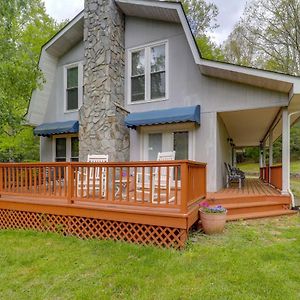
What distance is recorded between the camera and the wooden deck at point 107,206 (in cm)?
429

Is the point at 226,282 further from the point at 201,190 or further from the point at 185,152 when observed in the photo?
the point at 185,152

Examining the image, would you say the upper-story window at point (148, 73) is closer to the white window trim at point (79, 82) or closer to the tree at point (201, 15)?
the white window trim at point (79, 82)

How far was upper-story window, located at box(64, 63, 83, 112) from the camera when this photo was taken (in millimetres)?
9477

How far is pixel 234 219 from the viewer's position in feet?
19.2

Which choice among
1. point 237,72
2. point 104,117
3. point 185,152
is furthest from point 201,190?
point 104,117

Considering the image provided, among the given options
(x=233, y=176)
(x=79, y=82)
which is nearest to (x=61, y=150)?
(x=79, y=82)

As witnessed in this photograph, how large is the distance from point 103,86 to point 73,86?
7.84 feet

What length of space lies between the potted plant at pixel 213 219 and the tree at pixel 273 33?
15973 millimetres

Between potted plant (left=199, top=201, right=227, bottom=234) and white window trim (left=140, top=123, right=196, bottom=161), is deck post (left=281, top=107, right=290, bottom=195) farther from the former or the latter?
potted plant (left=199, top=201, right=227, bottom=234)

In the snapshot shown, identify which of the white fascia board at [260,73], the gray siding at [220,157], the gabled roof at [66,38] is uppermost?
the gabled roof at [66,38]

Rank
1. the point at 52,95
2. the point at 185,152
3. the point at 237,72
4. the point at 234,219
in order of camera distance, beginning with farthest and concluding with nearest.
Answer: the point at 52,95, the point at 185,152, the point at 237,72, the point at 234,219

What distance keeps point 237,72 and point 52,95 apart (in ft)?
22.9

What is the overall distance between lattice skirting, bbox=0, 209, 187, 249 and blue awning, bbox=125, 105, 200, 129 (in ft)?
11.4

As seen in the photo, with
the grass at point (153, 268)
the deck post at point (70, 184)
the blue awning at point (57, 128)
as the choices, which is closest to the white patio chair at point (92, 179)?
the deck post at point (70, 184)
